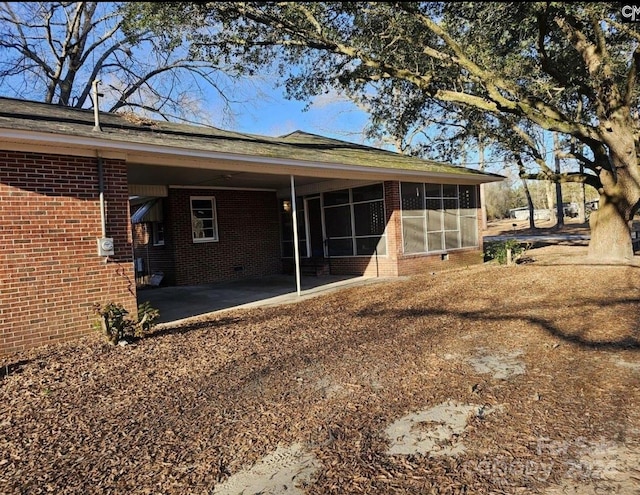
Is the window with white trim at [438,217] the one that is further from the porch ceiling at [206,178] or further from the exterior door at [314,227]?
the exterior door at [314,227]

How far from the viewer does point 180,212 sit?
43.4 feet

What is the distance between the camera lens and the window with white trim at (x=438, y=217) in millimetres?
13055

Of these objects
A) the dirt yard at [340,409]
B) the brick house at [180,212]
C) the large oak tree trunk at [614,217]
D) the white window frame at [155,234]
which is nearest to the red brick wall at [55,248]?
the brick house at [180,212]

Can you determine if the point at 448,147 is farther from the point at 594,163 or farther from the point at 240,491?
the point at 240,491

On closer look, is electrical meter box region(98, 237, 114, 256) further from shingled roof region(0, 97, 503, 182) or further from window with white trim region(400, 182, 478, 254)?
window with white trim region(400, 182, 478, 254)

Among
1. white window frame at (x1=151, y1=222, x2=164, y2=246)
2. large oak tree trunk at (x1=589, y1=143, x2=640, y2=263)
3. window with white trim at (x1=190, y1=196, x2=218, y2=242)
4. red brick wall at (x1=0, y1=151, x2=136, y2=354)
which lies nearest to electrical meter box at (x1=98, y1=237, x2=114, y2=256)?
red brick wall at (x1=0, y1=151, x2=136, y2=354)

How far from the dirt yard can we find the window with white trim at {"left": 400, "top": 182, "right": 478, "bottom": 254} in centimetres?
615

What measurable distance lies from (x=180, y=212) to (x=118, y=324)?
7.52 metres

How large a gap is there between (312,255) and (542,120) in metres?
7.75

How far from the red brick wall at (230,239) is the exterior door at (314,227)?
1232 millimetres

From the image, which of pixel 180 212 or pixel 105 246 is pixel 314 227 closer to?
pixel 180 212

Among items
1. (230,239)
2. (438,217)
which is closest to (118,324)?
(230,239)

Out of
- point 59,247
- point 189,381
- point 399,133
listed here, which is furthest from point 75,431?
point 399,133

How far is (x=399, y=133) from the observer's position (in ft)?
57.5
